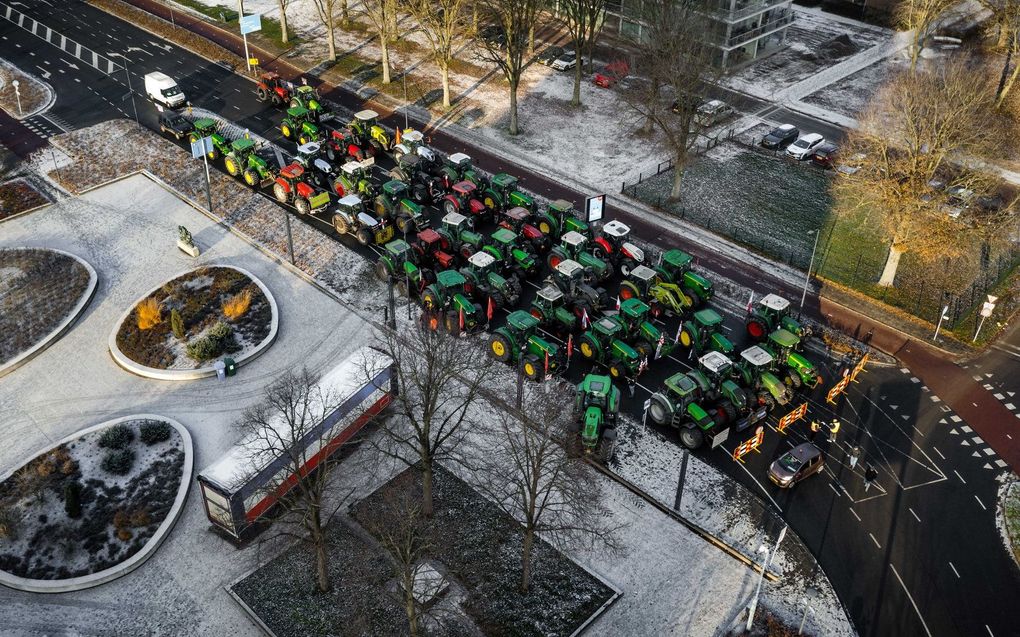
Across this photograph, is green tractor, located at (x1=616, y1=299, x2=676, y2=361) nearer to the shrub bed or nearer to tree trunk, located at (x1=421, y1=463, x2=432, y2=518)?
tree trunk, located at (x1=421, y1=463, x2=432, y2=518)

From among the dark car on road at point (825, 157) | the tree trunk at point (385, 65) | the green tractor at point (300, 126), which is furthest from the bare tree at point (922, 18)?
the green tractor at point (300, 126)

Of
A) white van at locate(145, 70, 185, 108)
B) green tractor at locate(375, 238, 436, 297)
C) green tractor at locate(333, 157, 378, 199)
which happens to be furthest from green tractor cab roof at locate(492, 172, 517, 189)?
white van at locate(145, 70, 185, 108)

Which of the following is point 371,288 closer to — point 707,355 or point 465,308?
point 465,308

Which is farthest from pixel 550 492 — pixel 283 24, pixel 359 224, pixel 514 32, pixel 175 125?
pixel 283 24

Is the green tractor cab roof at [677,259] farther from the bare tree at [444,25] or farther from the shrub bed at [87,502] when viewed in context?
the bare tree at [444,25]

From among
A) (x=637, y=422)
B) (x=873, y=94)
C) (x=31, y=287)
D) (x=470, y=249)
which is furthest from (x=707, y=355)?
(x=873, y=94)

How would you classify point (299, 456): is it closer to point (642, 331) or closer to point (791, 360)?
point (642, 331)
